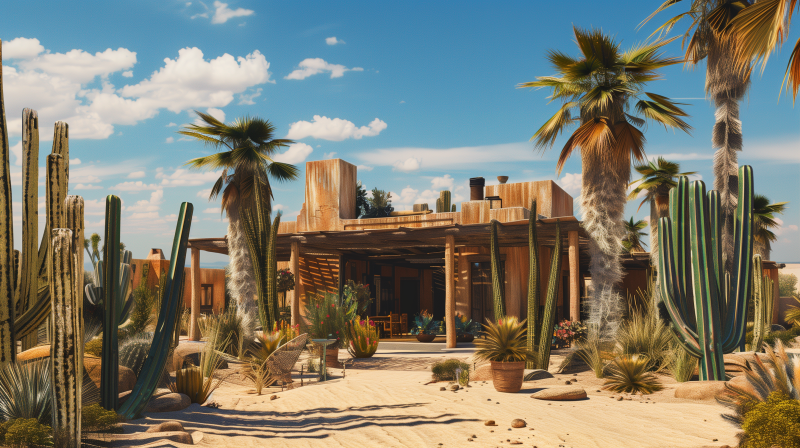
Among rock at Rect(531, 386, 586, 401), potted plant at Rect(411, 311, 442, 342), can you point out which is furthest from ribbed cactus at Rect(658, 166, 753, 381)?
potted plant at Rect(411, 311, 442, 342)

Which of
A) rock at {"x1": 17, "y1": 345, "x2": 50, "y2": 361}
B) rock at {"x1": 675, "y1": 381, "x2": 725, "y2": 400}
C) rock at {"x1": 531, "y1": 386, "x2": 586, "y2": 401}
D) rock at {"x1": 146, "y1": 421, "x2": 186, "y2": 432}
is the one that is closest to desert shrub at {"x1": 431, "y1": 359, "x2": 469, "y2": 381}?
rock at {"x1": 531, "y1": 386, "x2": 586, "y2": 401}

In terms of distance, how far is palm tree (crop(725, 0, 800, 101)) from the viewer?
5.79m

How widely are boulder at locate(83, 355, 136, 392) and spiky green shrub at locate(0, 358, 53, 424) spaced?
47.8 inches

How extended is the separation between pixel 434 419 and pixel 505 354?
2.10 m

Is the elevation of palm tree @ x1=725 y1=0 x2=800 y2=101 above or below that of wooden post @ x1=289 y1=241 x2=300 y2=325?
above

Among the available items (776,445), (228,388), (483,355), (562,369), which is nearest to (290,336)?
(228,388)

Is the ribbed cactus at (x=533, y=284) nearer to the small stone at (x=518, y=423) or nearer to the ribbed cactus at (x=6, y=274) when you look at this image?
the small stone at (x=518, y=423)

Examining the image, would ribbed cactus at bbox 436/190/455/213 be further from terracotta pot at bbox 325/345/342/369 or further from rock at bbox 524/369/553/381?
rock at bbox 524/369/553/381

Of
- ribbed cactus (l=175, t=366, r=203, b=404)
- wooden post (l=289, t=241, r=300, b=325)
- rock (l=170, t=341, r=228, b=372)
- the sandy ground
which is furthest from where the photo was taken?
wooden post (l=289, t=241, r=300, b=325)

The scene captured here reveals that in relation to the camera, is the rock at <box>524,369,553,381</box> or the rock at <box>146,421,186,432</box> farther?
the rock at <box>524,369,553,381</box>

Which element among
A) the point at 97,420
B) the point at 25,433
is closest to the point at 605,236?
the point at 97,420

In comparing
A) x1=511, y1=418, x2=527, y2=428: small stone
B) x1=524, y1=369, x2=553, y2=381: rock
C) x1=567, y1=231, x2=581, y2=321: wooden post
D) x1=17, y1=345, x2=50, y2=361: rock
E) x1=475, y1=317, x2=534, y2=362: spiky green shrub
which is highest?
x1=567, y1=231, x2=581, y2=321: wooden post

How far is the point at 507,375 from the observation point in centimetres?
738

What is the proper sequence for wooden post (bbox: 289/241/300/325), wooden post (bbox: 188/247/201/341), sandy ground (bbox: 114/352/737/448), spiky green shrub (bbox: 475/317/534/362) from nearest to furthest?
sandy ground (bbox: 114/352/737/448) < spiky green shrub (bbox: 475/317/534/362) < wooden post (bbox: 289/241/300/325) < wooden post (bbox: 188/247/201/341)
